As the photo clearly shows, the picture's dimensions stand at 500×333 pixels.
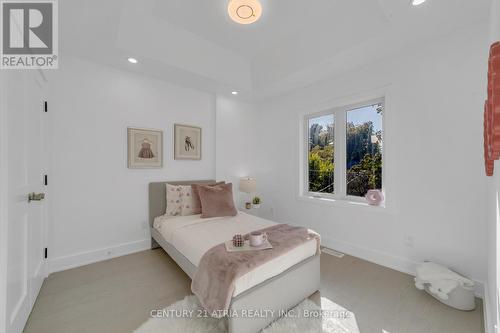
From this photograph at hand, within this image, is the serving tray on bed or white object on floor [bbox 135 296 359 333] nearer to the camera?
white object on floor [bbox 135 296 359 333]

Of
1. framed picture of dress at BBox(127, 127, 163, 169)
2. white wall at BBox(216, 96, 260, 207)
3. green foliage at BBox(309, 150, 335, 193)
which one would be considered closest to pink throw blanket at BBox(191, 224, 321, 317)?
green foliage at BBox(309, 150, 335, 193)

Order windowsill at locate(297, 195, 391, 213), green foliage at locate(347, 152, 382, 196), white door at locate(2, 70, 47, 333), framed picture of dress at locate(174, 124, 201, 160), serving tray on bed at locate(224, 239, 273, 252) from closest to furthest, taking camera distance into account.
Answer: white door at locate(2, 70, 47, 333) < serving tray on bed at locate(224, 239, 273, 252) < windowsill at locate(297, 195, 391, 213) < green foliage at locate(347, 152, 382, 196) < framed picture of dress at locate(174, 124, 201, 160)

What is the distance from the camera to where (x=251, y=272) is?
153 cm

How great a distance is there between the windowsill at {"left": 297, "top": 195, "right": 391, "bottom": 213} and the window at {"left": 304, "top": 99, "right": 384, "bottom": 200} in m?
0.12

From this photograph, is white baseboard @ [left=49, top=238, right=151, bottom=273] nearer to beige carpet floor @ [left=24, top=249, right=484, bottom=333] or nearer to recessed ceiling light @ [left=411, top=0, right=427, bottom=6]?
beige carpet floor @ [left=24, top=249, right=484, bottom=333]

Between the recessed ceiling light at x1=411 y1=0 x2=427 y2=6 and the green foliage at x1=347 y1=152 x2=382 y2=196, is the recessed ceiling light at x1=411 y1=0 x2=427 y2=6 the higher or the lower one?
the higher one

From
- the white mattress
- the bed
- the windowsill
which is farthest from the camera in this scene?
the windowsill

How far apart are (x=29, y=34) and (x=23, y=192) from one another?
1.46 m

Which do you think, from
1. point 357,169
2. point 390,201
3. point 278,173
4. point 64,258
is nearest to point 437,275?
point 390,201

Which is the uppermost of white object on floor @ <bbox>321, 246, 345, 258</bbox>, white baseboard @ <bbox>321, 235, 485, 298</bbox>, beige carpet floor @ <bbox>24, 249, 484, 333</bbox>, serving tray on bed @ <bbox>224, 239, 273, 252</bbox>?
serving tray on bed @ <bbox>224, 239, 273, 252</bbox>

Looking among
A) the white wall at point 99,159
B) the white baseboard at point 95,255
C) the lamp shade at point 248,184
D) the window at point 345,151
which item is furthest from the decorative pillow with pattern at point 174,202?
the window at point 345,151

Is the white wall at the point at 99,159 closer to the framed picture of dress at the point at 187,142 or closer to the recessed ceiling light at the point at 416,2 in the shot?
the framed picture of dress at the point at 187,142

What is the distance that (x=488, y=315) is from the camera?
61.3 inches

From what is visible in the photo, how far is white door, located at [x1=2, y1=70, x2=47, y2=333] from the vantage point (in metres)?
1.36
